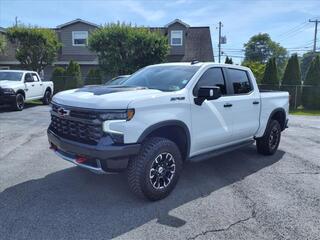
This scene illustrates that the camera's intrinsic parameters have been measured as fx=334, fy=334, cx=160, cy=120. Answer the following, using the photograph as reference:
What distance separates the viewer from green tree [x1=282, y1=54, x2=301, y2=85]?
21.0 metres

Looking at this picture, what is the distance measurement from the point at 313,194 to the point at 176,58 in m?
24.6

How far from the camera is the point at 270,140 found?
701 cm

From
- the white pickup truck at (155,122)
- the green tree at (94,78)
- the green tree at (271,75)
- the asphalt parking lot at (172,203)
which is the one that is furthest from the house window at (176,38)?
the white pickup truck at (155,122)

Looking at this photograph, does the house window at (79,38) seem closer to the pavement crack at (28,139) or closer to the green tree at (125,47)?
the green tree at (125,47)

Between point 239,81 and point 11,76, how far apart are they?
12.0 meters

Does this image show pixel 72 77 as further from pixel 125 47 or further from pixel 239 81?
pixel 239 81

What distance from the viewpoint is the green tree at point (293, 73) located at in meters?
21.0

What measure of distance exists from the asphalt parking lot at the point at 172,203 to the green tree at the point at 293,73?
15.5 m

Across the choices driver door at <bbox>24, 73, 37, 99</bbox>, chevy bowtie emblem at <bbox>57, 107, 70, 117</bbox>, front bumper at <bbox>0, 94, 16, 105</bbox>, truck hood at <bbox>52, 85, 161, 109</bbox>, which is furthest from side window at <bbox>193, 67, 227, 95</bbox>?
driver door at <bbox>24, 73, 37, 99</bbox>

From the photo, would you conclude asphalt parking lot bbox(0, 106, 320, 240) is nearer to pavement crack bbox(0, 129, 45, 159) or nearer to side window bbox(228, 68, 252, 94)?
pavement crack bbox(0, 129, 45, 159)

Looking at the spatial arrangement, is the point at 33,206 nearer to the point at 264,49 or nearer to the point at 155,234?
the point at 155,234

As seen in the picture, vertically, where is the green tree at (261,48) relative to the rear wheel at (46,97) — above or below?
above

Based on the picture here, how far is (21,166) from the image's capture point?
19.4 ft

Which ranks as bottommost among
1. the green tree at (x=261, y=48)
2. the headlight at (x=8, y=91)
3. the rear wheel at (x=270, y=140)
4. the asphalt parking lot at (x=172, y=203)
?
the asphalt parking lot at (x=172, y=203)
